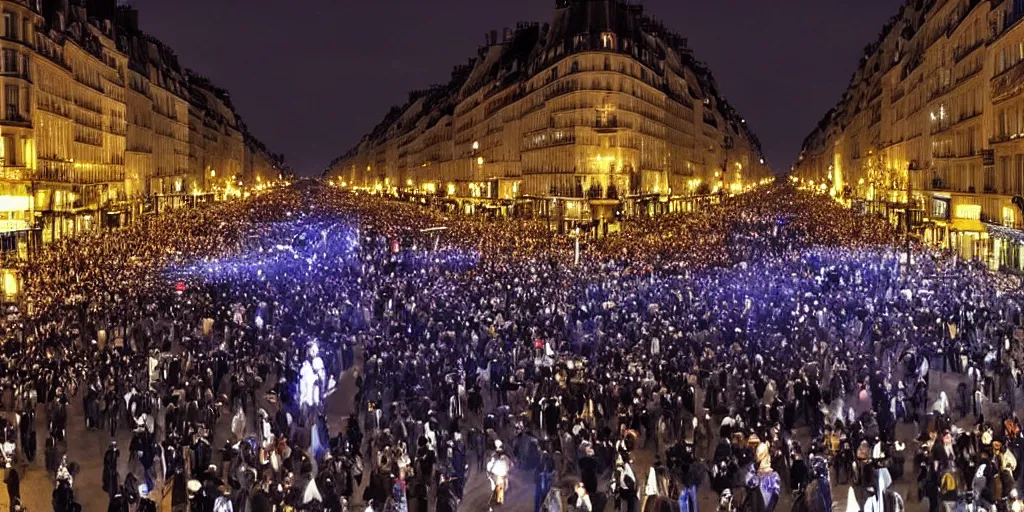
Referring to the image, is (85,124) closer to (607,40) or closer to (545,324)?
(607,40)

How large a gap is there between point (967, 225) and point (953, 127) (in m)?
6.89

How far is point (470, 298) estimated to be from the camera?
3841cm

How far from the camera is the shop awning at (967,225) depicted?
57.0 metres

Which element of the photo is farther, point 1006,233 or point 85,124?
point 85,124

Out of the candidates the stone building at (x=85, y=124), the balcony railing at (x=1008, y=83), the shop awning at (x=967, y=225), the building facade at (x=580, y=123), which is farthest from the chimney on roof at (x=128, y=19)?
the balcony railing at (x=1008, y=83)

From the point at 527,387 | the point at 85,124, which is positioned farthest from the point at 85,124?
the point at 527,387

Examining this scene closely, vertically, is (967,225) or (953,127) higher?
(953,127)

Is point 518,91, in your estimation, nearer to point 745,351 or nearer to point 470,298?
point 470,298

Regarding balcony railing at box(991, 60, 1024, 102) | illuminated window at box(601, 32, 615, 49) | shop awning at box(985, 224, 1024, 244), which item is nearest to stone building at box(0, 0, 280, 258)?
illuminated window at box(601, 32, 615, 49)

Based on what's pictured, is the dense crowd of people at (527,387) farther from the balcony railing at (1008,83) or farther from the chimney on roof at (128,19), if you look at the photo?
the chimney on roof at (128,19)

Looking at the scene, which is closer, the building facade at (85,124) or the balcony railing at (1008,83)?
the balcony railing at (1008,83)

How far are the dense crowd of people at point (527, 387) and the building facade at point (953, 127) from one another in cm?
683

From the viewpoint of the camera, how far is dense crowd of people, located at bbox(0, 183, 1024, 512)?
723 inches

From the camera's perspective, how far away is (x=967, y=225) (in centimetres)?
5972
